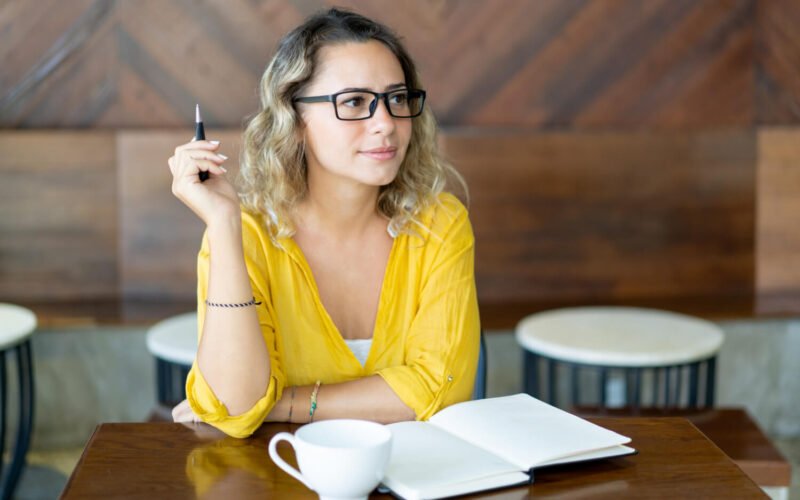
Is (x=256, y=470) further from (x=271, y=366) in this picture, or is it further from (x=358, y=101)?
(x=358, y=101)

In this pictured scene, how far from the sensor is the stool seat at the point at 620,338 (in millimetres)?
2725

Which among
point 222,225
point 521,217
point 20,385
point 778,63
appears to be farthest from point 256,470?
point 778,63

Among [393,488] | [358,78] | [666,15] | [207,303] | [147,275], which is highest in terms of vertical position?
[666,15]

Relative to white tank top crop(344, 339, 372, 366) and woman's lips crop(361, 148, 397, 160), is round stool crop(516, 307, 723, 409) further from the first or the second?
woman's lips crop(361, 148, 397, 160)

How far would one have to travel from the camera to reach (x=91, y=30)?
3.73m

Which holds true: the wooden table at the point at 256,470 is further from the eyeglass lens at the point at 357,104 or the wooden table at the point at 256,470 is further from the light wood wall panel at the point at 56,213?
the light wood wall panel at the point at 56,213

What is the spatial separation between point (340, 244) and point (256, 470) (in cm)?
77

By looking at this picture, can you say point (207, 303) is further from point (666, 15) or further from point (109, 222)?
point (666, 15)

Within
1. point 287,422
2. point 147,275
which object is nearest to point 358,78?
point 287,422

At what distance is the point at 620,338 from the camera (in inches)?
113

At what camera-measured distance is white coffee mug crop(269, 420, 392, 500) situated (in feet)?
3.68

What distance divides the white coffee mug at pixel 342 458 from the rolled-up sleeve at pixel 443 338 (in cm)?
56

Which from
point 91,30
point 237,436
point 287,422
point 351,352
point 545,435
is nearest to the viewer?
point 545,435

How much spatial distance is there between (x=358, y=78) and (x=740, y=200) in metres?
2.50
